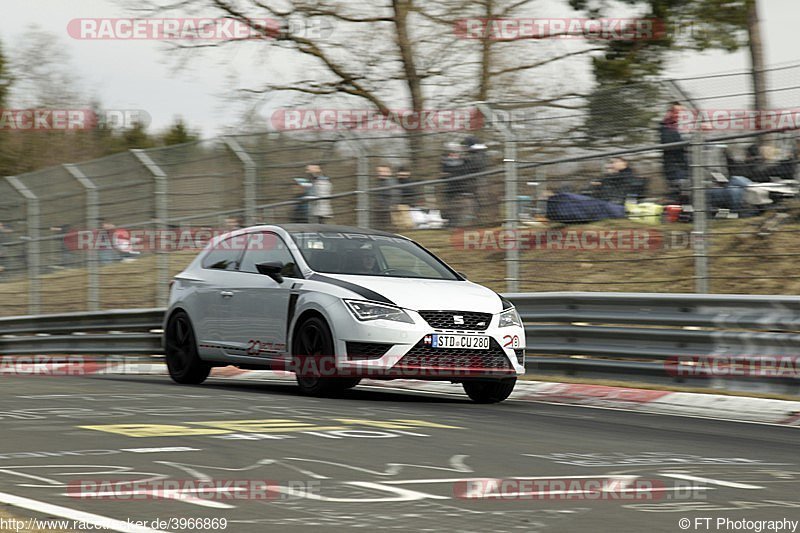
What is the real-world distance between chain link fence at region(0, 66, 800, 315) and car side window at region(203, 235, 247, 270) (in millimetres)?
3009

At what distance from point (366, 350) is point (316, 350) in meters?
0.59

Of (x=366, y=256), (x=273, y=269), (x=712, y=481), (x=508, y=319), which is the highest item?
(x=366, y=256)

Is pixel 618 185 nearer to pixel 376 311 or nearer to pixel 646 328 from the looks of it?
pixel 646 328

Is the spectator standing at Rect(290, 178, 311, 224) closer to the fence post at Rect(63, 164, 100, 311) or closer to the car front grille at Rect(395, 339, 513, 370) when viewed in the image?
the fence post at Rect(63, 164, 100, 311)

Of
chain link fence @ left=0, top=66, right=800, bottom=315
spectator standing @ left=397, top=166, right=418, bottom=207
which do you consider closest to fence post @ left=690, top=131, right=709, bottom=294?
chain link fence @ left=0, top=66, right=800, bottom=315

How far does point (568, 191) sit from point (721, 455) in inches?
264

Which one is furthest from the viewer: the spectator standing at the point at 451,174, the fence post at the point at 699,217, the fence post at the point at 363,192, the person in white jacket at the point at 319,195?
the person in white jacket at the point at 319,195

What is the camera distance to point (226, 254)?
13148 mm

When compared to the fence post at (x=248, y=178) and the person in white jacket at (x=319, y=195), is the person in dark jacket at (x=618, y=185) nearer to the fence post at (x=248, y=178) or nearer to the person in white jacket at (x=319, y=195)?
the person in white jacket at (x=319, y=195)

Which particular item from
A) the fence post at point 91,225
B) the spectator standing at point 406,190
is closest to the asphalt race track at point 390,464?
the spectator standing at point 406,190

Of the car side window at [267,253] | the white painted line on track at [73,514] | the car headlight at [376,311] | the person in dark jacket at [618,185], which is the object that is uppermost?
the person in dark jacket at [618,185]

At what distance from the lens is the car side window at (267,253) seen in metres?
11.9

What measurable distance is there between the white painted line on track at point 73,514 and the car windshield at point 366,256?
19.7 ft

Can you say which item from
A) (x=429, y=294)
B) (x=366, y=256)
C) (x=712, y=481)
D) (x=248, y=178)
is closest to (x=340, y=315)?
(x=429, y=294)
